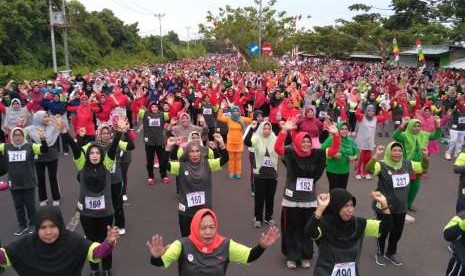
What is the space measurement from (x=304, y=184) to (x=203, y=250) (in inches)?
96.4

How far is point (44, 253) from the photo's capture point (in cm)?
336

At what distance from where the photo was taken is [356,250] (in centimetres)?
380

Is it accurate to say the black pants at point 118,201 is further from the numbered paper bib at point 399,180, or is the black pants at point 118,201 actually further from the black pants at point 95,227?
the numbered paper bib at point 399,180

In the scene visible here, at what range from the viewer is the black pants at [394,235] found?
5.87 meters

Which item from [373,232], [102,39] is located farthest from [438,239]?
[102,39]

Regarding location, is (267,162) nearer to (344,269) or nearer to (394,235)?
(394,235)

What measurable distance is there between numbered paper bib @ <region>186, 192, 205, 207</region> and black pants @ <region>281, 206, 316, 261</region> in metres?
1.17

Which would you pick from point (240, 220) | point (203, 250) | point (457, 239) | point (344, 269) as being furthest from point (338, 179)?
point (203, 250)

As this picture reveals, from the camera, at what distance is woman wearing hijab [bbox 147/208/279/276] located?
346 centimetres

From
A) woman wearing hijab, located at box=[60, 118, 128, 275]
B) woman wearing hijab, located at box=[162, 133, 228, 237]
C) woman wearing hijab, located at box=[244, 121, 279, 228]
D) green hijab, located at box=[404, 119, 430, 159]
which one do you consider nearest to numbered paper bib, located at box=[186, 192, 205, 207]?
woman wearing hijab, located at box=[162, 133, 228, 237]

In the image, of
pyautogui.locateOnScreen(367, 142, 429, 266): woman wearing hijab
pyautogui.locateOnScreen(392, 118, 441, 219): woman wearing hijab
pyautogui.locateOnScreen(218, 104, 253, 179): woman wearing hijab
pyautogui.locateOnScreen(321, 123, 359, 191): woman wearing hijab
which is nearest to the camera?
pyautogui.locateOnScreen(367, 142, 429, 266): woman wearing hijab

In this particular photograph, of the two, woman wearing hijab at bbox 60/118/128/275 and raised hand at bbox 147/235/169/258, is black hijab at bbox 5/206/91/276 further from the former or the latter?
woman wearing hijab at bbox 60/118/128/275

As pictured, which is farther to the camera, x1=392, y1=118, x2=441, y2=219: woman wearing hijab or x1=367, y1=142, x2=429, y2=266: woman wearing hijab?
x1=392, y1=118, x2=441, y2=219: woman wearing hijab

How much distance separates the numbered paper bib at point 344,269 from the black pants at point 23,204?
4.98m
